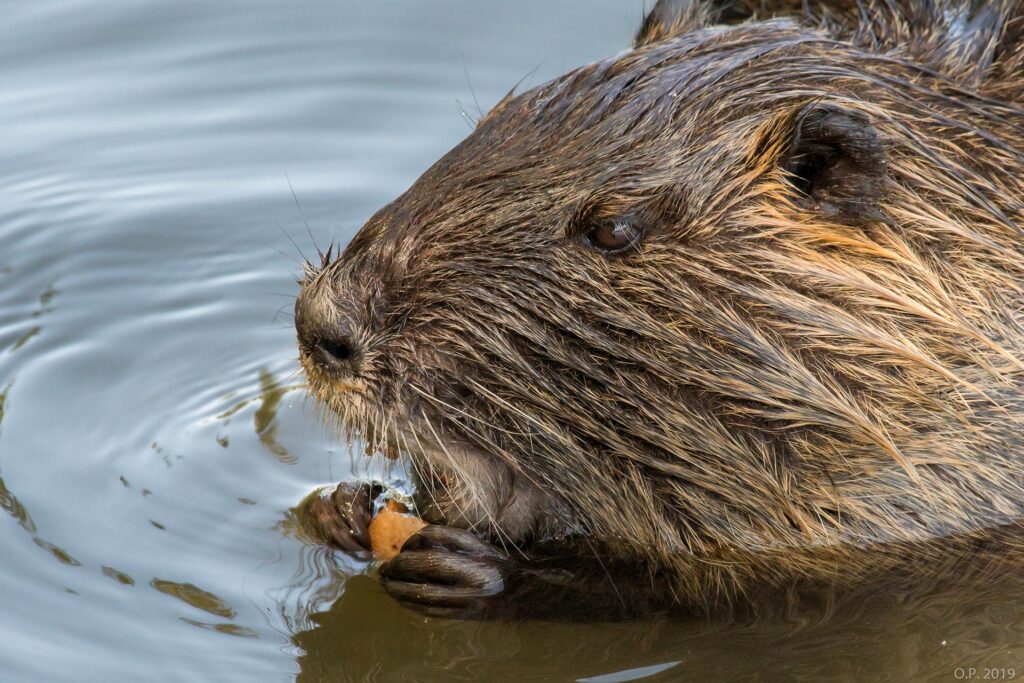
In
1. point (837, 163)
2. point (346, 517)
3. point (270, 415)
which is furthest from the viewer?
point (270, 415)

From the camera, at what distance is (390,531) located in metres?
4.11

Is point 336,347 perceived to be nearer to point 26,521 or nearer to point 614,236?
point 614,236

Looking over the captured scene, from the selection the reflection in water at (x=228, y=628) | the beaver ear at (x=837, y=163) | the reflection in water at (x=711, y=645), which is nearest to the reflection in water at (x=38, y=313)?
the reflection in water at (x=228, y=628)

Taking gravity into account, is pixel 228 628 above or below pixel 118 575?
below

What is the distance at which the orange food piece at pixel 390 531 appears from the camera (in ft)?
13.4

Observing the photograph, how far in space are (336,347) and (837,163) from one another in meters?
1.14

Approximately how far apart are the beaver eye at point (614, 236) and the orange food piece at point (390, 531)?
3.05ft

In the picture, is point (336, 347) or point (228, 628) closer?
point (336, 347)

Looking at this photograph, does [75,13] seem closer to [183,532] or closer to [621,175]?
[183,532]

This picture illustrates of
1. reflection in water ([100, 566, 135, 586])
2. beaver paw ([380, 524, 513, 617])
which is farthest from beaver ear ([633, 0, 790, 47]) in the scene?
reflection in water ([100, 566, 135, 586])

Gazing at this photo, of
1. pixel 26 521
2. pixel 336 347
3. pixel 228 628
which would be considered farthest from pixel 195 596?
pixel 336 347

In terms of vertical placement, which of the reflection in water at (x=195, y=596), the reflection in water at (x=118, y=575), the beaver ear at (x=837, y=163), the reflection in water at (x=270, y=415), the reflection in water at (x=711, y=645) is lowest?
the reflection in water at (x=711, y=645)

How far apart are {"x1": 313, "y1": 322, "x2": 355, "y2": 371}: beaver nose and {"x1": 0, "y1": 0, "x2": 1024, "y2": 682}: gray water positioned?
0.76 meters

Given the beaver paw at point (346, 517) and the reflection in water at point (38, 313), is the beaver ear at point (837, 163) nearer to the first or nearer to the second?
the beaver paw at point (346, 517)
